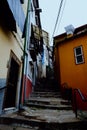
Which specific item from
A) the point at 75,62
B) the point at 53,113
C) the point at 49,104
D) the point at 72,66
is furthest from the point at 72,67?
the point at 53,113

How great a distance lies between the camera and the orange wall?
902 centimetres

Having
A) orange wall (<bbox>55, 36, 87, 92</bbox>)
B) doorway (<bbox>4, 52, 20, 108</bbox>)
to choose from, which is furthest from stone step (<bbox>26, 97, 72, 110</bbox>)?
orange wall (<bbox>55, 36, 87, 92</bbox>)

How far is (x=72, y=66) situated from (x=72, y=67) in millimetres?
73

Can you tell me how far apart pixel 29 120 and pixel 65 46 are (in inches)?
290

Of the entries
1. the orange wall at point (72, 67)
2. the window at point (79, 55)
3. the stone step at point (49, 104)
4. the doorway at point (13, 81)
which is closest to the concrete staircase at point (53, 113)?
the stone step at point (49, 104)

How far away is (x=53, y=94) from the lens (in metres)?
9.62

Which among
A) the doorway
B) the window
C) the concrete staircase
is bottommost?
the concrete staircase

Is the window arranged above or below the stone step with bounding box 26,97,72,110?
above

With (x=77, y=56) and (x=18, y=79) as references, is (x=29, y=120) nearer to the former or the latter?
(x=18, y=79)

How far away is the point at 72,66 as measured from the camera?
9766mm

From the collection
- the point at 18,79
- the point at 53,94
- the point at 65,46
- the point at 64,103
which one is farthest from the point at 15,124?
the point at 65,46

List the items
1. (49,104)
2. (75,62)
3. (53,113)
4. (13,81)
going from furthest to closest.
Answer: (75,62) → (49,104) → (13,81) → (53,113)

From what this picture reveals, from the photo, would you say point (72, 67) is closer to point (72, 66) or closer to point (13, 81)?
point (72, 66)

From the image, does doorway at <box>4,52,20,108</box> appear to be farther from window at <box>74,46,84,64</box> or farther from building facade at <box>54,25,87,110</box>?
window at <box>74,46,84,64</box>
